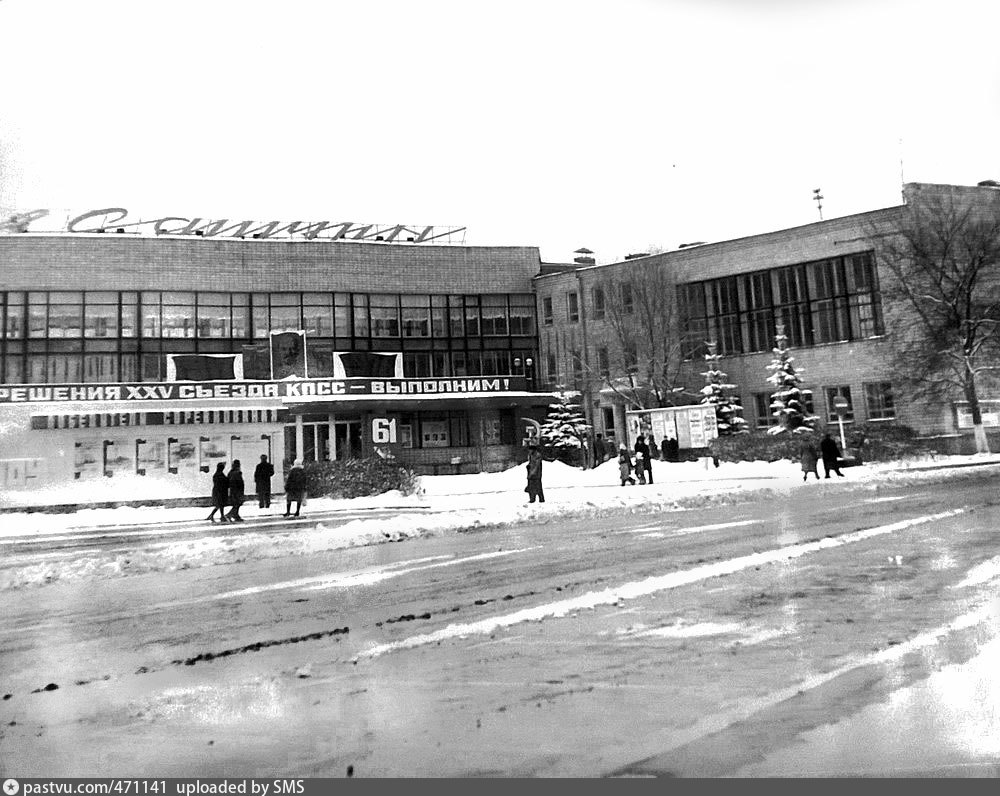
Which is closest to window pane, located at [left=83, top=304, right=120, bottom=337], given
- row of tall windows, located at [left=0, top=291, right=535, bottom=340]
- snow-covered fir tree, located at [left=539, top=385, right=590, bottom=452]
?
row of tall windows, located at [left=0, top=291, right=535, bottom=340]

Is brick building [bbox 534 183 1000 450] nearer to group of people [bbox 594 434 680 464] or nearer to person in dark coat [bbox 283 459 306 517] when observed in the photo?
group of people [bbox 594 434 680 464]

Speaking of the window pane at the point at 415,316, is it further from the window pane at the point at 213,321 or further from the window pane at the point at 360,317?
the window pane at the point at 213,321

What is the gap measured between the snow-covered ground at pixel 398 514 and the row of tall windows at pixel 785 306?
10.8 meters

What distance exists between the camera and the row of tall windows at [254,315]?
41094 millimetres

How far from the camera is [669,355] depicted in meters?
39.7

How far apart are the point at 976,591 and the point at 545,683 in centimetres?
422

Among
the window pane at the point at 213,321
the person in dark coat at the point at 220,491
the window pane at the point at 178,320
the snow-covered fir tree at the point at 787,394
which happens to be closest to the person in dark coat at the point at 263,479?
the person in dark coat at the point at 220,491

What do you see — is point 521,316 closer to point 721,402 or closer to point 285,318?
point 285,318

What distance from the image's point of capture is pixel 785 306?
41719 millimetres

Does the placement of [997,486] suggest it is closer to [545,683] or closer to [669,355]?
[545,683]

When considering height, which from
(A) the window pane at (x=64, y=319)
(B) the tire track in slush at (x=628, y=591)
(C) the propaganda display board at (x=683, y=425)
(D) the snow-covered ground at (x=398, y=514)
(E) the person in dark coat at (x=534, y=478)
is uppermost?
(A) the window pane at (x=64, y=319)

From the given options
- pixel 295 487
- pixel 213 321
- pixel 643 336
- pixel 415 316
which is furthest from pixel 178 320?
pixel 295 487

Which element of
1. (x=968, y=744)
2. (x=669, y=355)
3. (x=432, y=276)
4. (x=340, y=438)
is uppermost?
(x=432, y=276)
